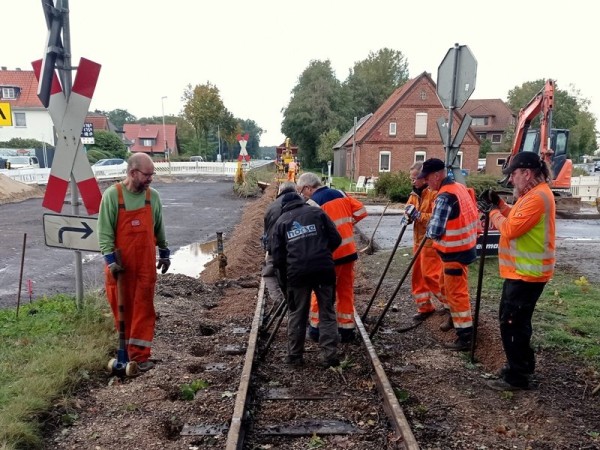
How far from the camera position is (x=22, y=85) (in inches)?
2148

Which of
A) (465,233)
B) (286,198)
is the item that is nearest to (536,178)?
(465,233)

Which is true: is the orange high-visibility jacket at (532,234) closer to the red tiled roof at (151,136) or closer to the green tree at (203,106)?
the green tree at (203,106)

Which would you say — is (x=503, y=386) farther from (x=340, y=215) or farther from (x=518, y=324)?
(x=340, y=215)

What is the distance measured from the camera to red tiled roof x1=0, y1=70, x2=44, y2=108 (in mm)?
53125

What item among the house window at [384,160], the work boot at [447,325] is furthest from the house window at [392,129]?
the work boot at [447,325]

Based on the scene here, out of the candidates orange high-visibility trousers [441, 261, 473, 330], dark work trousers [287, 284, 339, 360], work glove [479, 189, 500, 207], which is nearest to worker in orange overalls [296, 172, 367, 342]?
dark work trousers [287, 284, 339, 360]

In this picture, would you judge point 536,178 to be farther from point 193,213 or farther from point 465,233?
point 193,213

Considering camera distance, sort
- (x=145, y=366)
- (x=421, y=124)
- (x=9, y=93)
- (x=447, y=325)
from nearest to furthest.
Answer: (x=145, y=366) < (x=447, y=325) < (x=421, y=124) < (x=9, y=93)

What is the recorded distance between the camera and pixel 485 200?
449 cm

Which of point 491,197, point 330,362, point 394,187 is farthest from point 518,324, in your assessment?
point 394,187

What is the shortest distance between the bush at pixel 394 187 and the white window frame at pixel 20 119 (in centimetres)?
4492

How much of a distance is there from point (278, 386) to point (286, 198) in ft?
6.07

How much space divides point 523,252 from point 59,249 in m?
8.78

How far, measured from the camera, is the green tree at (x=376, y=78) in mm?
71044
